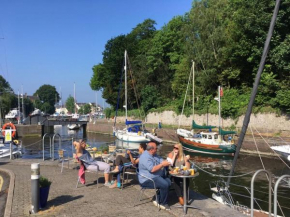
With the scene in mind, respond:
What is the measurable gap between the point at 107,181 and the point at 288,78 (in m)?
26.6

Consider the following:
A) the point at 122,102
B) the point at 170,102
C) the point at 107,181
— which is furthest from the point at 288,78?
the point at 122,102

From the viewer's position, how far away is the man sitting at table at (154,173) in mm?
6410

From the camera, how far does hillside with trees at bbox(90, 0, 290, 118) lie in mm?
28719

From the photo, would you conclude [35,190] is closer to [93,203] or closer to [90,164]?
[93,203]

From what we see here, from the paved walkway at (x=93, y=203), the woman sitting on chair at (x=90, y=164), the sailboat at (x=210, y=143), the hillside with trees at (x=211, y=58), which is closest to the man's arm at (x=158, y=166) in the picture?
the paved walkway at (x=93, y=203)

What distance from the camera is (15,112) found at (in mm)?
70875

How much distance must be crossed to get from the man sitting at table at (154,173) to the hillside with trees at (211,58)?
78.0 ft

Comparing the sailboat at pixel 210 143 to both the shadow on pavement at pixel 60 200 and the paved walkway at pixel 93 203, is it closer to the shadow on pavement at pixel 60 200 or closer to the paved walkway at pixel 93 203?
the paved walkway at pixel 93 203

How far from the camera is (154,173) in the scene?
654cm

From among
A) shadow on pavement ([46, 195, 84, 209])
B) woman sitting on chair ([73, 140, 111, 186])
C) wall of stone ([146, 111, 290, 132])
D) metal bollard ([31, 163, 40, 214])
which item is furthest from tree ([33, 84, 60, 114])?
metal bollard ([31, 163, 40, 214])

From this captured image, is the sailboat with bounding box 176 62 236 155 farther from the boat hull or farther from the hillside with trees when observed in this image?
the hillside with trees

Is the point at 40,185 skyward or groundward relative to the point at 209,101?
groundward

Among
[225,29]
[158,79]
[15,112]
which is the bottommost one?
[15,112]

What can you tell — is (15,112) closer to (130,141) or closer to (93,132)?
(93,132)
